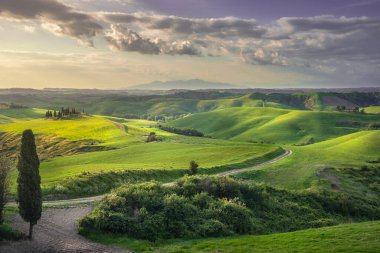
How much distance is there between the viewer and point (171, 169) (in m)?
77.4

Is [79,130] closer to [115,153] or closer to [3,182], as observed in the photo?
[115,153]

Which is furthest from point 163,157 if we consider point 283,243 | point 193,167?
point 283,243

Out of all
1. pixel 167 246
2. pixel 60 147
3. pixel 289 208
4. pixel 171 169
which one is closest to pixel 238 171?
pixel 171 169

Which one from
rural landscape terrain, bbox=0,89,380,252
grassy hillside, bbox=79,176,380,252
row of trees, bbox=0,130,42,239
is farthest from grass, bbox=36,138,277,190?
row of trees, bbox=0,130,42,239

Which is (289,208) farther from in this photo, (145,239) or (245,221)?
(145,239)

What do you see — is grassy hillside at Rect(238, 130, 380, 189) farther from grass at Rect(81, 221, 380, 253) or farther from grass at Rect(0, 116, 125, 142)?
grass at Rect(0, 116, 125, 142)

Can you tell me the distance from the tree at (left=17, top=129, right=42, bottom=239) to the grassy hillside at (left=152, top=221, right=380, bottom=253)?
726cm

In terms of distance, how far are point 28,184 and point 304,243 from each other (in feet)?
76.5

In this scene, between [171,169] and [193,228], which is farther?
[171,169]

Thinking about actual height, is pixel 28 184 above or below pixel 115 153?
above

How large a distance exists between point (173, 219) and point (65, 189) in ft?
62.4

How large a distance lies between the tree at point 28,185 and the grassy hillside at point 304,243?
7265mm

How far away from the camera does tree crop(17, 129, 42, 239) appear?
33812mm

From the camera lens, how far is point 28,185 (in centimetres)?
3406
